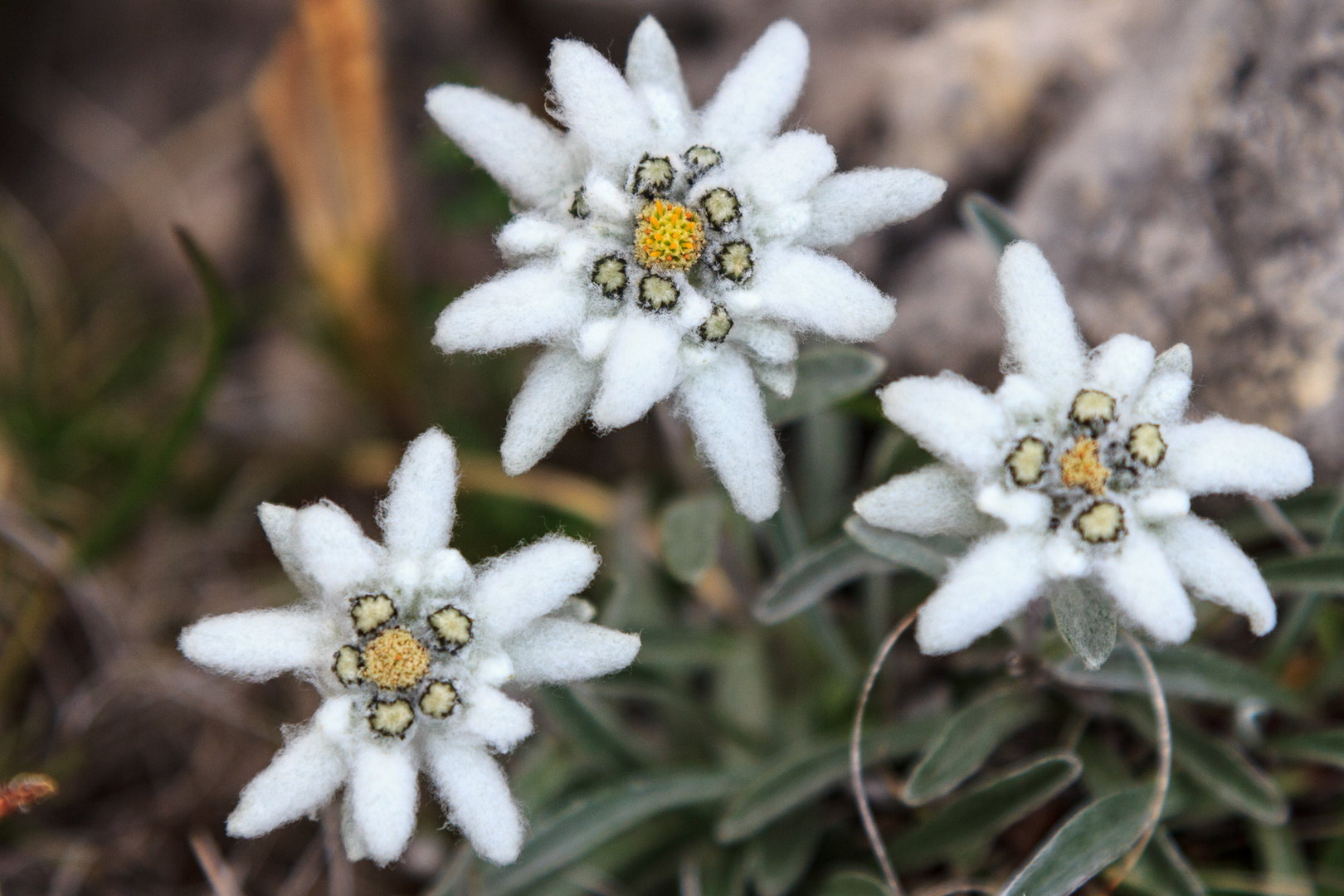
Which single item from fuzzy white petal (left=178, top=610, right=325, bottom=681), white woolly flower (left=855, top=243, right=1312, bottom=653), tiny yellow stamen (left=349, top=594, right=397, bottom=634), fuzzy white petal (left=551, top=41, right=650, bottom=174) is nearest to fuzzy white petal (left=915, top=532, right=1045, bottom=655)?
white woolly flower (left=855, top=243, right=1312, bottom=653)

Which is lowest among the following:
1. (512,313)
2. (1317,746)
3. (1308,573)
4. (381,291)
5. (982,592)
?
(1317,746)

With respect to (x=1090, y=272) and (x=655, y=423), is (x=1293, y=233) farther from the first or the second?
(x=655, y=423)

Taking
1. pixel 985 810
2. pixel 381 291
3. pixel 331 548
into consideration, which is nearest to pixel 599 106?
pixel 331 548

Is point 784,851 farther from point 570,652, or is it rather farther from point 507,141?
point 507,141

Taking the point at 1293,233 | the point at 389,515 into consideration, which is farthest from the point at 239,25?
the point at 1293,233

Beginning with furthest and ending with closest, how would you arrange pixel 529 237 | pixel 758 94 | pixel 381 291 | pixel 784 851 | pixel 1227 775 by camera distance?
1. pixel 381 291
2. pixel 784 851
3. pixel 1227 775
4. pixel 758 94
5. pixel 529 237
